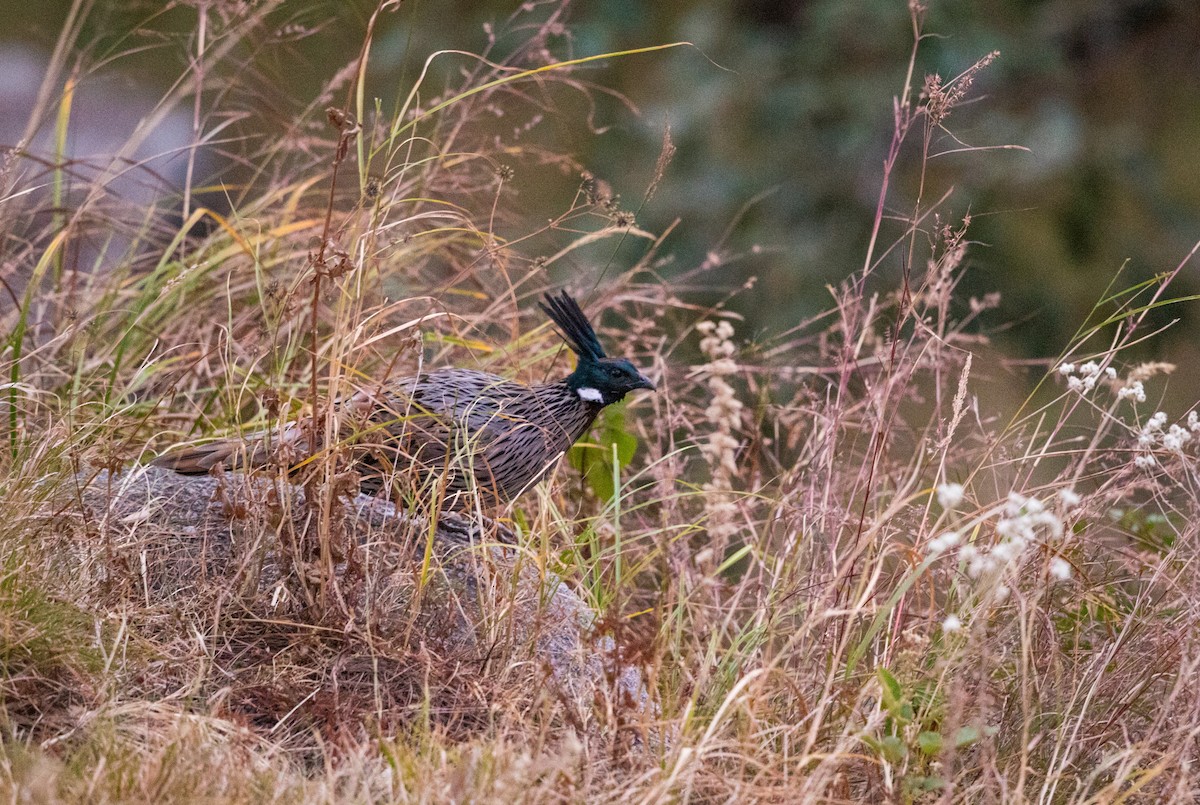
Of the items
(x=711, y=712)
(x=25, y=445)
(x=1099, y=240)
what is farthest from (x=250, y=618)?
(x=1099, y=240)

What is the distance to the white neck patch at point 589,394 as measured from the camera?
3465 millimetres

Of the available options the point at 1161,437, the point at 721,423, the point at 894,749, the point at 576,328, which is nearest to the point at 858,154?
the point at 721,423

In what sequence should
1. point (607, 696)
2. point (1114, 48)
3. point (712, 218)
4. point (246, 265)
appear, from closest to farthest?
point (607, 696) → point (246, 265) → point (712, 218) → point (1114, 48)

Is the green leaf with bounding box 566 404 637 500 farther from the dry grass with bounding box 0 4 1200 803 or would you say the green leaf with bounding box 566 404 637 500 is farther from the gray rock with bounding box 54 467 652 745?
the gray rock with bounding box 54 467 652 745

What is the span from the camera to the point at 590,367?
11.3 feet

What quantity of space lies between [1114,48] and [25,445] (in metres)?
4.84

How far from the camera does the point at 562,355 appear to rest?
4.07 meters

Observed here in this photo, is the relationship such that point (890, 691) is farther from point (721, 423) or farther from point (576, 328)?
point (576, 328)

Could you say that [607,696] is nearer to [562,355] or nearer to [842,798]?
[842,798]

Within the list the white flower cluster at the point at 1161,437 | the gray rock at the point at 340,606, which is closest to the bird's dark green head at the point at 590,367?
the gray rock at the point at 340,606

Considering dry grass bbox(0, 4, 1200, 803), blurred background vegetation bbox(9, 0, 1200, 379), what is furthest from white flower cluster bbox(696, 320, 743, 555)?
blurred background vegetation bbox(9, 0, 1200, 379)

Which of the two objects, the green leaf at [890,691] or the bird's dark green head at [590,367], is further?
the bird's dark green head at [590,367]

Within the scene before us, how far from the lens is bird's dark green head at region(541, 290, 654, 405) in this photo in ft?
11.3

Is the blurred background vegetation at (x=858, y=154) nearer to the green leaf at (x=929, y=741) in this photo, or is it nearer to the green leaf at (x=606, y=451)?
the green leaf at (x=606, y=451)
